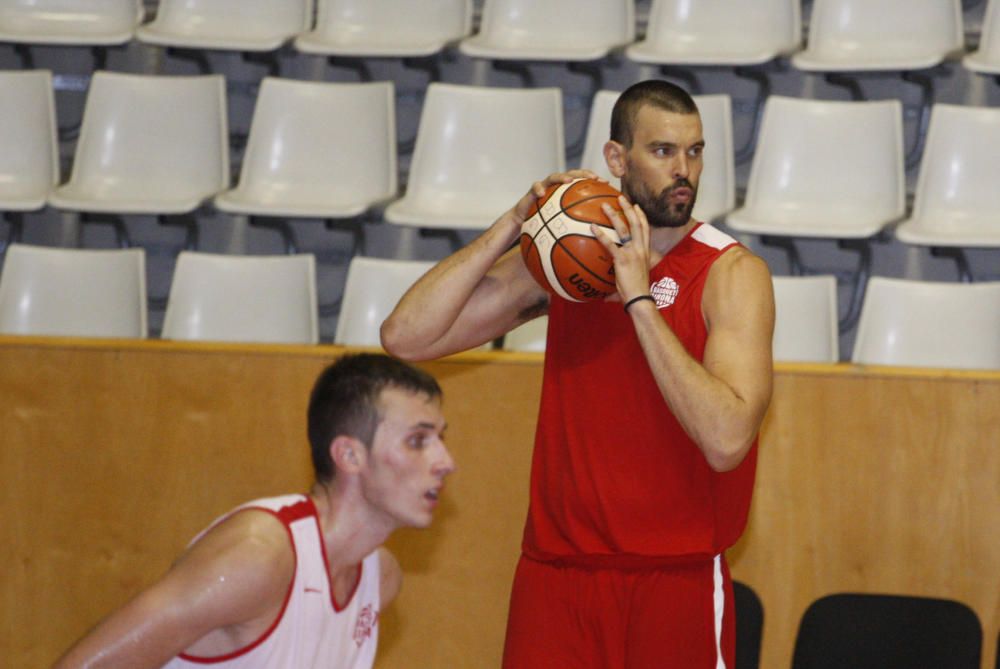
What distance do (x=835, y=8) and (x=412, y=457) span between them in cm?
439

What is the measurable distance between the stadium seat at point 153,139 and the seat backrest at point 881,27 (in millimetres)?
2743

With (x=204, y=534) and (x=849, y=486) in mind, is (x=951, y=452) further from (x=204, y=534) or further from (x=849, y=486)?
(x=204, y=534)

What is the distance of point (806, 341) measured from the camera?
5.15 m

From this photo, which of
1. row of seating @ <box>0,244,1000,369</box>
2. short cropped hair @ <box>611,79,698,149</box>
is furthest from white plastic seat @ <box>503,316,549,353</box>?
short cropped hair @ <box>611,79,698,149</box>

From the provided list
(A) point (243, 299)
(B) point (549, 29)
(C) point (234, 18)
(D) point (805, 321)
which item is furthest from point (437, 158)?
(D) point (805, 321)

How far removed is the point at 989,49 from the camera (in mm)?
5918

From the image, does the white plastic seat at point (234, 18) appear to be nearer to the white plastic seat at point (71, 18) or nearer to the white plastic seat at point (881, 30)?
the white plastic seat at point (71, 18)

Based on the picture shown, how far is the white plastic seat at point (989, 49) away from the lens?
19.0ft

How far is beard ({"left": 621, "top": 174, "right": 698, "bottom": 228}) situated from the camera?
328cm

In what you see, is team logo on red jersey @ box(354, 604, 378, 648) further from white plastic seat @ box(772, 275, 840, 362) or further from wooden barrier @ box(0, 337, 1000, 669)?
white plastic seat @ box(772, 275, 840, 362)

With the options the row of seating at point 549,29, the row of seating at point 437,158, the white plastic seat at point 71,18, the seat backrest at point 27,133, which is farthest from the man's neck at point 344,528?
the white plastic seat at point 71,18

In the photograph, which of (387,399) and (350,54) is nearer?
(387,399)

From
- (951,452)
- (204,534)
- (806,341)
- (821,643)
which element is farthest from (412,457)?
(806,341)

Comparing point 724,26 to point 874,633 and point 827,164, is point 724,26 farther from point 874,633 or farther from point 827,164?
point 874,633
